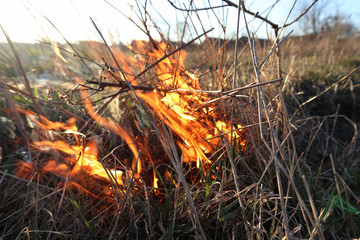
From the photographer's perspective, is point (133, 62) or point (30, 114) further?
point (133, 62)

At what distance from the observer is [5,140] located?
5.78ft

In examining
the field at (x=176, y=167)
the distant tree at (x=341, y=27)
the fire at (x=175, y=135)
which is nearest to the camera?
the field at (x=176, y=167)

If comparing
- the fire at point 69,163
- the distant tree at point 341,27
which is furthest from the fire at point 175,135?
the distant tree at point 341,27

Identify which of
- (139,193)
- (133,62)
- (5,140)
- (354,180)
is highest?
(133,62)

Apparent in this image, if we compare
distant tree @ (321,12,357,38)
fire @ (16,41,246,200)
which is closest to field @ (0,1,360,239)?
fire @ (16,41,246,200)

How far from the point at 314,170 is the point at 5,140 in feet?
7.40

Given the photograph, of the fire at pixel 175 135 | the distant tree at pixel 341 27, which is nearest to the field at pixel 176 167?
the fire at pixel 175 135

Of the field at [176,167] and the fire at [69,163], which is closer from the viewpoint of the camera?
the field at [176,167]

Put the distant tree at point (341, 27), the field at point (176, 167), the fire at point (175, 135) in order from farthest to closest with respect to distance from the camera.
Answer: the distant tree at point (341, 27)
the fire at point (175, 135)
the field at point (176, 167)

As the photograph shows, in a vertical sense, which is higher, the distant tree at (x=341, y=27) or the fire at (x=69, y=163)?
the distant tree at (x=341, y=27)

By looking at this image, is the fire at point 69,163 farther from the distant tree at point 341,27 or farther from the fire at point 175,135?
the distant tree at point 341,27

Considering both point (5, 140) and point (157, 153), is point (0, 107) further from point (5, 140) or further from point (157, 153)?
point (157, 153)

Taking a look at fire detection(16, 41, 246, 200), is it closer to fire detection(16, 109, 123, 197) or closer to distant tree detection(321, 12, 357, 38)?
fire detection(16, 109, 123, 197)

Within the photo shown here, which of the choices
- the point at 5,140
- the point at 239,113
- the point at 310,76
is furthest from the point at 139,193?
the point at 310,76
